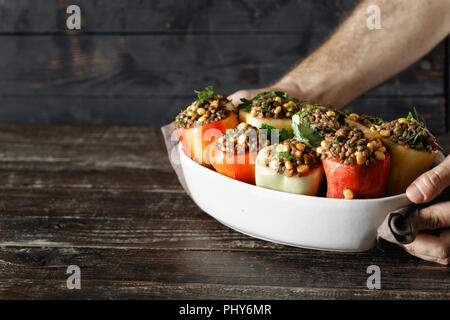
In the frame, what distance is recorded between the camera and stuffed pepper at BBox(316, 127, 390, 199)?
0.66 m

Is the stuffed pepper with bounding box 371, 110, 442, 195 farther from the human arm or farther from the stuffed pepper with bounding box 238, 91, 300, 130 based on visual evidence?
the human arm

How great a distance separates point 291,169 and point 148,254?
0.26m

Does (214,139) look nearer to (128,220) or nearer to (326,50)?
(128,220)

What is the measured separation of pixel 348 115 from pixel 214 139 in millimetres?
239

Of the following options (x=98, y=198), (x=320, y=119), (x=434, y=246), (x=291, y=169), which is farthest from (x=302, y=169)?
(x=98, y=198)

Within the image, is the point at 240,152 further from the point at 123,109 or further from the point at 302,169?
the point at 123,109

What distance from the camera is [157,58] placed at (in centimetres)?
202

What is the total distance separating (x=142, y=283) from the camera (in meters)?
0.67

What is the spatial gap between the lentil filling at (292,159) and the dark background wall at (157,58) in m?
1.34

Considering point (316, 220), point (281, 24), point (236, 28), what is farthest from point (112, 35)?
point (316, 220)

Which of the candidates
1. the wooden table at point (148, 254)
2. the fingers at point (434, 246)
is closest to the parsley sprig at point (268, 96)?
the wooden table at point (148, 254)

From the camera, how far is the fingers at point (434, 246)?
0.68m

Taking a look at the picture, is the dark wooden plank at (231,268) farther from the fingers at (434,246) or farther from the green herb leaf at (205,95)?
the green herb leaf at (205,95)

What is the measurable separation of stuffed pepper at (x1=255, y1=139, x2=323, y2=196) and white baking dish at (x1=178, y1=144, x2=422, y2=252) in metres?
0.02
